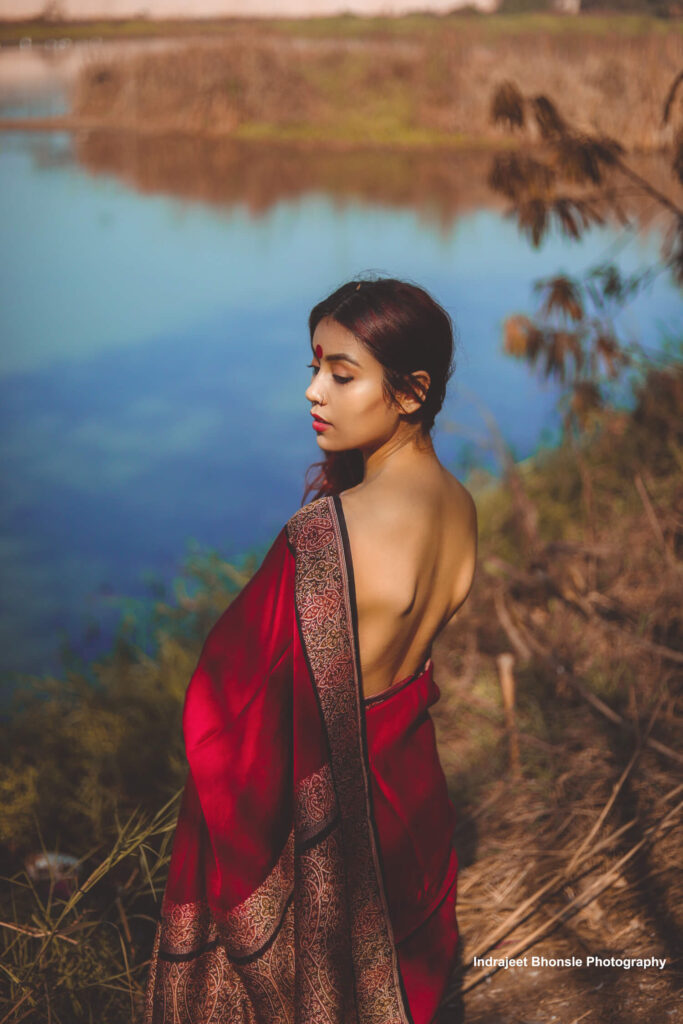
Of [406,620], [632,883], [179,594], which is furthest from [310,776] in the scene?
[179,594]

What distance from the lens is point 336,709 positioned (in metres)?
1.25

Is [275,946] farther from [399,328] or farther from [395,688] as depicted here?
[399,328]

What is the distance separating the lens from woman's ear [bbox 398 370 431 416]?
51.5 inches

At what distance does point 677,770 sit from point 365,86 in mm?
7645

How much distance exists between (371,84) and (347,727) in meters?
8.48

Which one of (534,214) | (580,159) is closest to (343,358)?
(580,159)

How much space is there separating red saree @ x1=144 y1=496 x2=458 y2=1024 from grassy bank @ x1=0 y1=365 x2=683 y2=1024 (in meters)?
0.33

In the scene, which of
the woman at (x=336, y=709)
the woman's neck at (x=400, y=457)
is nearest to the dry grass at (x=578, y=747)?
the woman at (x=336, y=709)

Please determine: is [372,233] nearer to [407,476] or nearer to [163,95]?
[163,95]

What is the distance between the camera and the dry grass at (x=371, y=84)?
6.91 meters

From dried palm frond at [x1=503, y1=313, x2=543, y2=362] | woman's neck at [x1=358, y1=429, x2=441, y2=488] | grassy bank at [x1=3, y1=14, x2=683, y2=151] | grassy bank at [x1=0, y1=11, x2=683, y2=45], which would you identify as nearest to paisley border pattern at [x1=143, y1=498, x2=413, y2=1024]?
woman's neck at [x1=358, y1=429, x2=441, y2=488]

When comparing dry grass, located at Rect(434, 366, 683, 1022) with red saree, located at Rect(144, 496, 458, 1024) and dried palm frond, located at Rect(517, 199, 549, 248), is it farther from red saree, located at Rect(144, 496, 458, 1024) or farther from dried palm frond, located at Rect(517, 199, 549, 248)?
dried palm frond, located at Rect(517, 199, 549, 248)

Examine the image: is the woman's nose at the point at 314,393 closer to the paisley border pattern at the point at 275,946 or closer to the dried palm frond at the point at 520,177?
the paisley border pattern at the point at 275,946

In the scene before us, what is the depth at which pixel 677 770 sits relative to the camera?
8.27 feet
